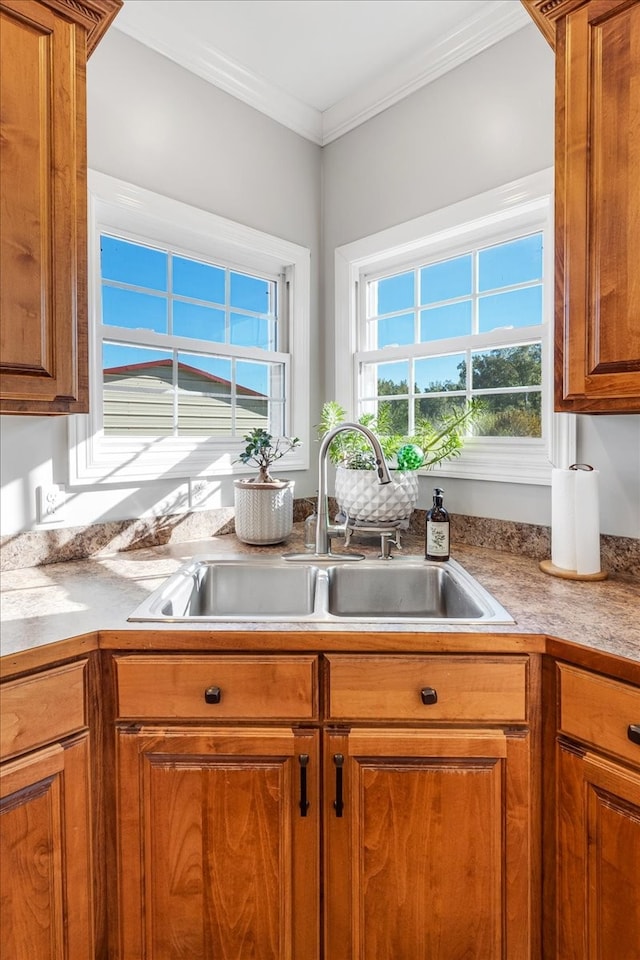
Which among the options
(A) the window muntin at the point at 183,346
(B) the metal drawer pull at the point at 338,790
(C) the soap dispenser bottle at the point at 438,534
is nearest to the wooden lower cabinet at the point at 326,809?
(B) the metal drawer pull at the point at 338,790

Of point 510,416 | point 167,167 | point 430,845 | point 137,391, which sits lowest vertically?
point 430,845

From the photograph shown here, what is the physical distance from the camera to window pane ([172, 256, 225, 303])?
6.73 ft

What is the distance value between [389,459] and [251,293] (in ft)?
3.21

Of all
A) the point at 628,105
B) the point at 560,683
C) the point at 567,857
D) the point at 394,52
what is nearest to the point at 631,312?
the point at 628,105

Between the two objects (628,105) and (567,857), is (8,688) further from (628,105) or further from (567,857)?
(628,105)

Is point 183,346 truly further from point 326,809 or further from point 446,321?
point 326,809

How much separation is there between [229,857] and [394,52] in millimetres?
2631

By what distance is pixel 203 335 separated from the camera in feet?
6.94

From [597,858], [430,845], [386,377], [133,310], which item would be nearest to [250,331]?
[133,310]

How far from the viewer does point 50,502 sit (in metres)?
1.63

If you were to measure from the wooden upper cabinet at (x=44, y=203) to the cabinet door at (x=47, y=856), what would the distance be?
806 millimetres

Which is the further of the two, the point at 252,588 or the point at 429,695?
the point at 252,588

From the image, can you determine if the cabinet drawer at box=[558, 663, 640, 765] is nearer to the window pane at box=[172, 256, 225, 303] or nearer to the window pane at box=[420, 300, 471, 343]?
the window pane at box=[420, 300, 471, 343]

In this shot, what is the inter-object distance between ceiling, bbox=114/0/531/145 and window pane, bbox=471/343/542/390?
3.44ft
